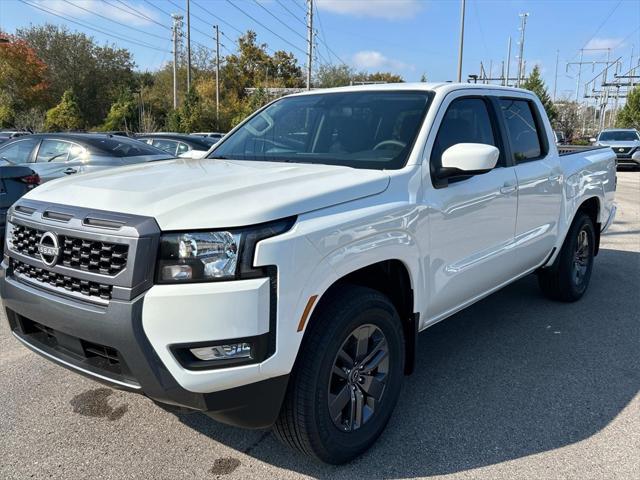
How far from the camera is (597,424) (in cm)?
327

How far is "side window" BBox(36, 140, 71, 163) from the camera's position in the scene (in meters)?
8.42

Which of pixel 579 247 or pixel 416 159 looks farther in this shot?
pixel 579 247

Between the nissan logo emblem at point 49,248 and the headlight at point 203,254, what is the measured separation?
0.60 metres

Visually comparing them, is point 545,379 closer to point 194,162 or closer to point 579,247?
point 579,247

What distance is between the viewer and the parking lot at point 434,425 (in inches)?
111

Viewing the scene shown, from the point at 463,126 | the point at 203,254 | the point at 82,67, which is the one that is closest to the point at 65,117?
the point at 82,67

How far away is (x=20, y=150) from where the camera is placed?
8656 millimetres

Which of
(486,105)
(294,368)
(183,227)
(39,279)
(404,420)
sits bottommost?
(404,420)

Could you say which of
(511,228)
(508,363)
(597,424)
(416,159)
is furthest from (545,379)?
(416,159)

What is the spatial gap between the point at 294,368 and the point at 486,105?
8.49 feet

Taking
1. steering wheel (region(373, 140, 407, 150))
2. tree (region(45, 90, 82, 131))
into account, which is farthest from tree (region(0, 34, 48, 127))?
steering wheel (region(373, 140, 407, 150))

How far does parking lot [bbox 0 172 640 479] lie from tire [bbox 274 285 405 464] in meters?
0.18

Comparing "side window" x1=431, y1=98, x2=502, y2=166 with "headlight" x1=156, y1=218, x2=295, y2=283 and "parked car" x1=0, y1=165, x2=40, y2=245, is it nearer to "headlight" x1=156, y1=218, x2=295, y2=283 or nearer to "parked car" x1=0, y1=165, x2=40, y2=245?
"headlight" x1=156, y1=218, x2=295, y2=283

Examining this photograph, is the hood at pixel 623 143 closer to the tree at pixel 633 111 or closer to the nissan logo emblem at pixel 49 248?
the tree at pixel 633 111
